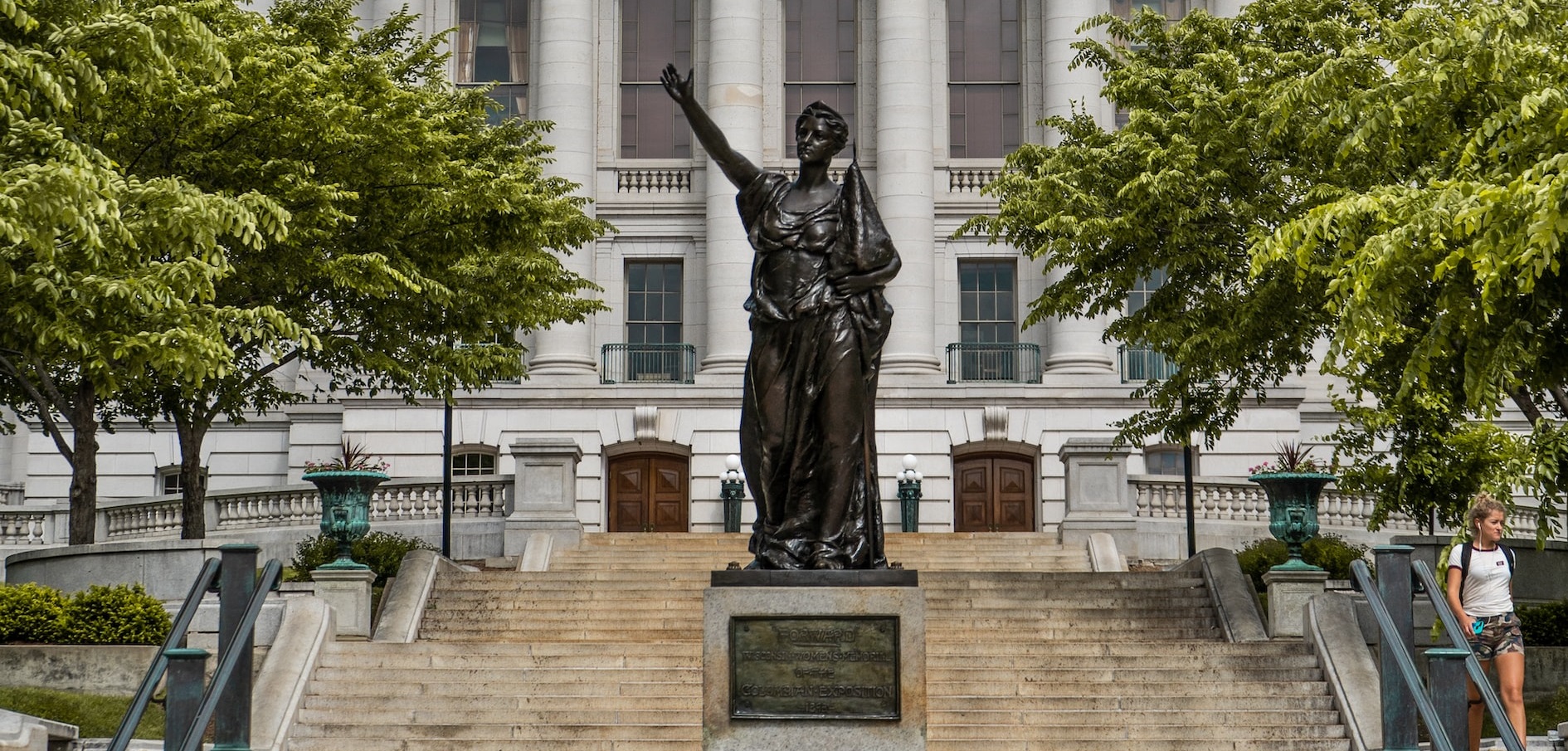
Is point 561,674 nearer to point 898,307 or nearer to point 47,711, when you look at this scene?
point 47,711

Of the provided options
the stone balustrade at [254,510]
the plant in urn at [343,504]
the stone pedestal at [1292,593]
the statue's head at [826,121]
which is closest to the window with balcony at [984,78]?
the stone balustrade at [254,510]

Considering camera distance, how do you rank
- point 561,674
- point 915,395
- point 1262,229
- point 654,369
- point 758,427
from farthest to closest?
point 654,369, point 915,395, point 1262,229, point 561,674, point 758,427

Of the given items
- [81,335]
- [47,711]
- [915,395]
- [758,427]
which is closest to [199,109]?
[81,335]

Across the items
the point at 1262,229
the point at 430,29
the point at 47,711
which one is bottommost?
the point at 47,711

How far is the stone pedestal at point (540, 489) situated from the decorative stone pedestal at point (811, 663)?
18.0m

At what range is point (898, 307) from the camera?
36250mm

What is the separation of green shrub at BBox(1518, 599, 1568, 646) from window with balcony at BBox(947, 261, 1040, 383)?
18.8m

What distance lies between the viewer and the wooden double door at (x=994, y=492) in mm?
35312

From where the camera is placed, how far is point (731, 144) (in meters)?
36.7

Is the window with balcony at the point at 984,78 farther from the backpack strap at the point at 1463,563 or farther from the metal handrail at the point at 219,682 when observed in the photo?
the metal handrail at the point at 219,682

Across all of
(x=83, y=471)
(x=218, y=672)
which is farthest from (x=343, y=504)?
(x=218, y=672)

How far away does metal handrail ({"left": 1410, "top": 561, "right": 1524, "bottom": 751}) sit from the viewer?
1003cm

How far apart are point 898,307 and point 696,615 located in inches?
700

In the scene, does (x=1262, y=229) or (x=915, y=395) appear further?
(x=915, y=395)
